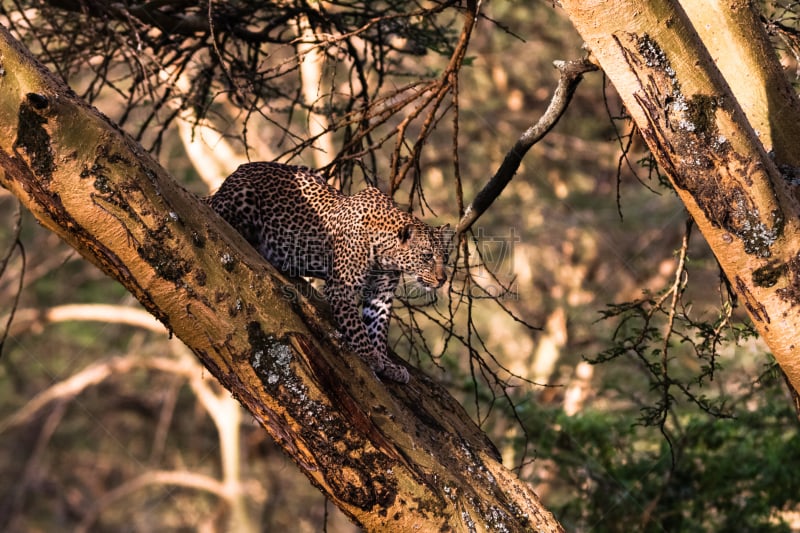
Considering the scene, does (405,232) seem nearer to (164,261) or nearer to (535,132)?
(535,132)

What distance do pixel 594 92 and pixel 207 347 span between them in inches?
764

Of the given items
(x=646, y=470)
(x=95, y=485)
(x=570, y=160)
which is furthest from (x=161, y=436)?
(x=646, y=470)

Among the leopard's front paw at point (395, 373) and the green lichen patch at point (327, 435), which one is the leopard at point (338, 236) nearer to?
the leopard's front paw at point (395, 373)

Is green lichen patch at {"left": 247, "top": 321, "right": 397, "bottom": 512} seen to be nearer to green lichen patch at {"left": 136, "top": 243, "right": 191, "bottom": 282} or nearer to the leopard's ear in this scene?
green lichen patch at {"left": 136, "top": 243, "right": 191, "bottom": 282}

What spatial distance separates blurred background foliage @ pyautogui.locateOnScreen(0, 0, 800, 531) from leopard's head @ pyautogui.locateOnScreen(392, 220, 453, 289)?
0.88 feet

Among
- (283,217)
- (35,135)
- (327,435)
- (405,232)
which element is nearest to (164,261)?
(35,135)

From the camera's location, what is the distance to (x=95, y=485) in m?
30.6

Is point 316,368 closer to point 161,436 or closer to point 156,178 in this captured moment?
point 156,178

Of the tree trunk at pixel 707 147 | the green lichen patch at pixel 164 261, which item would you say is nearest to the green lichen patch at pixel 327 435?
the green lichen patch at pixel 164 261

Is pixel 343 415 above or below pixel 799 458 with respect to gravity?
below

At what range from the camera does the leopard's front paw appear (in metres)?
6.24

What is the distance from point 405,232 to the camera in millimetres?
6852

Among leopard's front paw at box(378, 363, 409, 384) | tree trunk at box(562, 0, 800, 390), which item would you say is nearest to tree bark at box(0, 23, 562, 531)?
leopard's front paw at box(378, 363, 409, 384)

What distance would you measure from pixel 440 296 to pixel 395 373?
2.91 m
